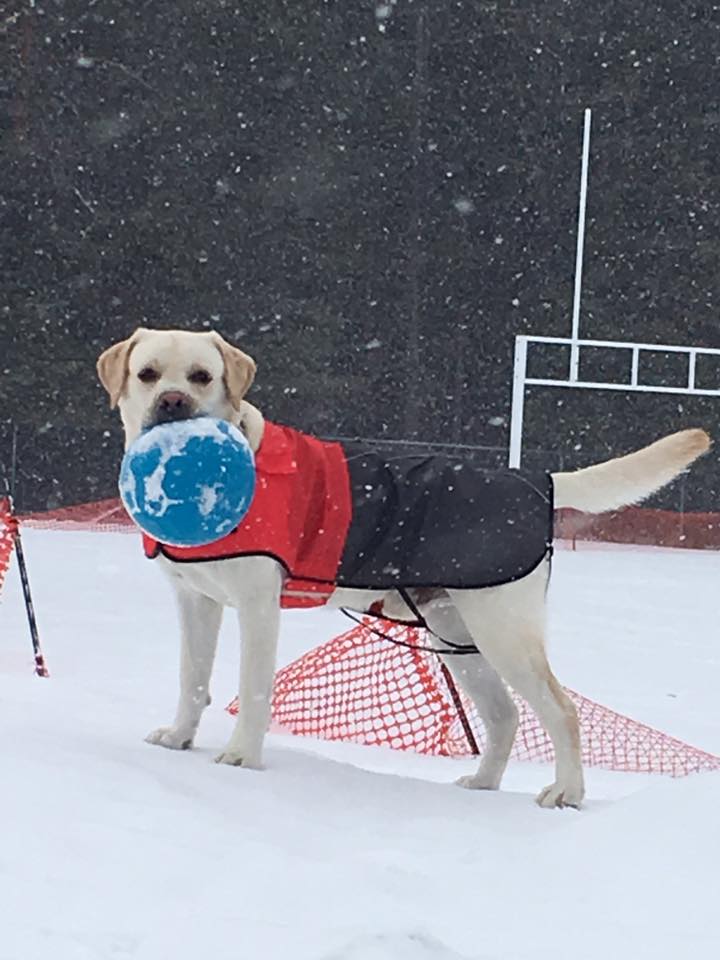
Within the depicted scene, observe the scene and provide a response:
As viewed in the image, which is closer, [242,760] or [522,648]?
[242,760]

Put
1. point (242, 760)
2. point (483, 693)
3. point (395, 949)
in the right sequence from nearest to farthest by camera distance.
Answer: point (395, 949) < point (242, 760) < point (483, 693)

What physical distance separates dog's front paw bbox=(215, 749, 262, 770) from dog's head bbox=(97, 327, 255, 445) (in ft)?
3.44

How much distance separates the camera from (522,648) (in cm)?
414

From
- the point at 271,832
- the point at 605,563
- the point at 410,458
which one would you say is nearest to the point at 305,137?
the point at 605,563

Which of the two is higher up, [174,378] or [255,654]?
[174,378]

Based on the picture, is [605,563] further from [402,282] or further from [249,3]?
[249,3]

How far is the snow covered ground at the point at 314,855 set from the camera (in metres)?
2.38

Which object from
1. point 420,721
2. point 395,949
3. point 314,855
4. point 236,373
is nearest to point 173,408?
point 236,373

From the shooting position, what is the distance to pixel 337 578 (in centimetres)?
419

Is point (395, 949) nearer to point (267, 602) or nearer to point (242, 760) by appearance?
point (242, 760)

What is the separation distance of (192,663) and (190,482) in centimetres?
77

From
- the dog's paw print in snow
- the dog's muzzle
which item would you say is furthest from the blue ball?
the dog's paw print in snow

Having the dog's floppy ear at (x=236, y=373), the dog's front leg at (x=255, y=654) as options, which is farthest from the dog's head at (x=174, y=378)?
the dog's front leg at (x=255, y=654)

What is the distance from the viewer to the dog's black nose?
4142 mm
